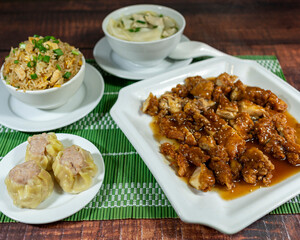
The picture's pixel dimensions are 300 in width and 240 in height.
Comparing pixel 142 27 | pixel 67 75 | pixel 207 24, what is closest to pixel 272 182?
pixel 67 75

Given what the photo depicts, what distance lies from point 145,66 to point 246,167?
1.52 meters

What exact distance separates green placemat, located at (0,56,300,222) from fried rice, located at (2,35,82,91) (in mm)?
436

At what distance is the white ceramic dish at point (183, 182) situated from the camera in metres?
1.60

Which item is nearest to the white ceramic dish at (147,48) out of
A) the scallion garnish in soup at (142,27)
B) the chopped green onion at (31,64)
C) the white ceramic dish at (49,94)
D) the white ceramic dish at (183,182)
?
the scallion garnish in soup at (142,27)

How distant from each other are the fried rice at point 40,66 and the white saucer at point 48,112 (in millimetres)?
290

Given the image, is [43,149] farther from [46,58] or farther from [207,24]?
[207,24]

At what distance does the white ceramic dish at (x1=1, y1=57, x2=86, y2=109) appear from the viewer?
85.4 inches

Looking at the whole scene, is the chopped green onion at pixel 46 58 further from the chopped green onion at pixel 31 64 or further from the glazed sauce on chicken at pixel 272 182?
the glazed sauce on chicken at pixel 272 182

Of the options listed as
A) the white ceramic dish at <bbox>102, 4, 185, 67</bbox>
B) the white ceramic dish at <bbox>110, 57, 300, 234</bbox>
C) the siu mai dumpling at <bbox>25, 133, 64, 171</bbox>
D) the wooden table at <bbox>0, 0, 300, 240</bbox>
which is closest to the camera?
the white ceramic dish at <bbox>110, 57, 300, 234</bbox>

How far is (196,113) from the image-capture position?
2.28 meters

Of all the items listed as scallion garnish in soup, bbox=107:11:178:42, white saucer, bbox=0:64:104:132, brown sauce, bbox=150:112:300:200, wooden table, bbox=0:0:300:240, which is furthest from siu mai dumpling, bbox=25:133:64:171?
wooden table, bbox=0:0:300:240

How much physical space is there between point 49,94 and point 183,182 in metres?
1.20

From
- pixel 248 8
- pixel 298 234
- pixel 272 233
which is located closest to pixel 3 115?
pixel 272 233

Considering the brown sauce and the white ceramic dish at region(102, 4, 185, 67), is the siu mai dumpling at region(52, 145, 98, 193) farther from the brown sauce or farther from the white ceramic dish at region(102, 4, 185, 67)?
the white ceramic dish at region(102, 4, 185, 67)
